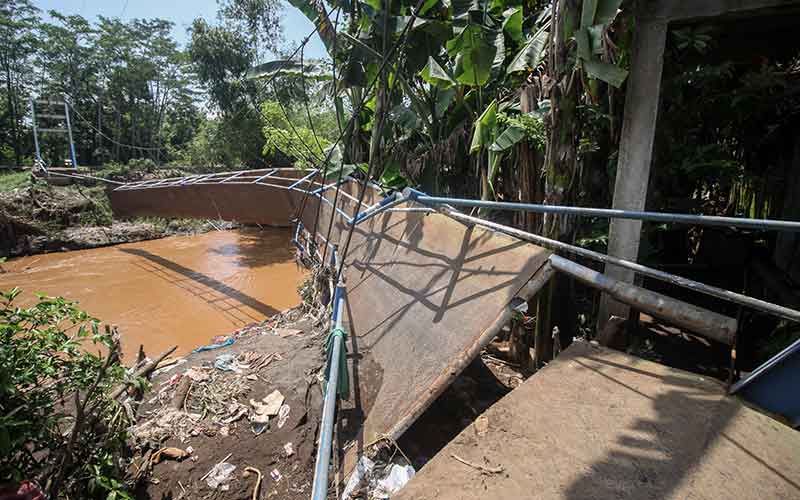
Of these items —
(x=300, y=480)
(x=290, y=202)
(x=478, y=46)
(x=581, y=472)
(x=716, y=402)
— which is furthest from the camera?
(x=290, y=202)

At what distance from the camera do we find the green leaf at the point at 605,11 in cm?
239

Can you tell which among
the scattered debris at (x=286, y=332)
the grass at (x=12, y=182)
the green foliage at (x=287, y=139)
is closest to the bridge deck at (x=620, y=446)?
the scattered debris at (x=286, y=332)

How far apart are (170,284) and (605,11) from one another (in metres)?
10.6

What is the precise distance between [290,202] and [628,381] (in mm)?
6323

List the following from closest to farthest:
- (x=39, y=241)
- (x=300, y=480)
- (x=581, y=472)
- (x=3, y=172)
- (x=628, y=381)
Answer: (x=581, y=472), (x=628, y=381), (x=300, y=480), (x=39, y=241), (x=3, y=172)

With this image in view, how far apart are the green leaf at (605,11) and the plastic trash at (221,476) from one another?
3.93 meters

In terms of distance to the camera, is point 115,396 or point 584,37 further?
point 115,396

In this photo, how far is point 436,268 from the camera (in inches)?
→ 107

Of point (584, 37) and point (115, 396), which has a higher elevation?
point (584, 37)

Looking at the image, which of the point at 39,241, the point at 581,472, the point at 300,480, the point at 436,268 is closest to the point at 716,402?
the point at 581,472

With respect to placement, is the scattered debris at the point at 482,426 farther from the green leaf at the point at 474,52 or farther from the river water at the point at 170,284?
the river water at the point at 170,284

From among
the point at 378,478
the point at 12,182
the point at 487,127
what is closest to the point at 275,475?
the point at 378,478

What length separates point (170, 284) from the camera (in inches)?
383

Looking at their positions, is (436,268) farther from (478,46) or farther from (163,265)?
(163,265)
